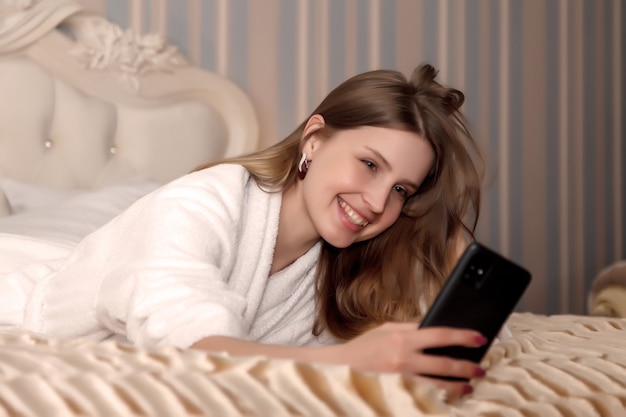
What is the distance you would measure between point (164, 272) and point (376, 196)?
45 centimetres

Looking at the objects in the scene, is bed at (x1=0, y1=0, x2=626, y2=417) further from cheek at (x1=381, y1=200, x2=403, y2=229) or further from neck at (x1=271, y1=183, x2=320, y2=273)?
neck at (x1=271, y1=183, x2=320, y2=273)

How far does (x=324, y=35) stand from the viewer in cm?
281

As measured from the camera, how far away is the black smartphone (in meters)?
0.92

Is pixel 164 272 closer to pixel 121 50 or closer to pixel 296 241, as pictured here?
pixel 296 241

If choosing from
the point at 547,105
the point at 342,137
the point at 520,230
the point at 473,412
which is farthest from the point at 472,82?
the point at 473,412

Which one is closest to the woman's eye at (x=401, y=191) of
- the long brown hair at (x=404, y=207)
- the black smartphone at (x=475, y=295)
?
the long brown hair at (x=404, y=207)

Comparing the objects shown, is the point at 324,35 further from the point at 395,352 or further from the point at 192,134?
the point at 395,352

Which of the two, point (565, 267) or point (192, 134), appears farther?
point (565, 267)

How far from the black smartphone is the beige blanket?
0.06 metres

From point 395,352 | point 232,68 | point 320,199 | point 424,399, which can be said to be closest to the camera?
point 424,399

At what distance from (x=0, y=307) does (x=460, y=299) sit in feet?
3.40

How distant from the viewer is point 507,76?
319 cm

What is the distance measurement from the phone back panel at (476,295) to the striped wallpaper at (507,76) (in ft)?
5.82

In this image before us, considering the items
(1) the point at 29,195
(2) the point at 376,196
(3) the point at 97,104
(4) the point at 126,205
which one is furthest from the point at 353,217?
(3) the point at 97,104
